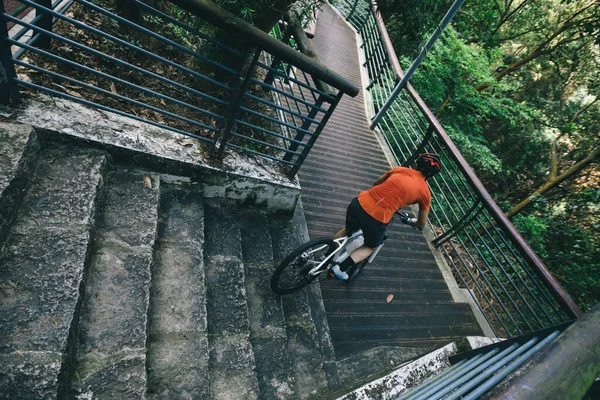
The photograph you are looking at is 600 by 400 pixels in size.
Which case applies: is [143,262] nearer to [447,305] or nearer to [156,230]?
[156,230]

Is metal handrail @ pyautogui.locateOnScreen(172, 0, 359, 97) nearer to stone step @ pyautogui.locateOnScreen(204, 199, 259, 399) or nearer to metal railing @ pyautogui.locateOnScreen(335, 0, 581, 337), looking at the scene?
stone step @ pyautogui.locateOnScreen(204, 199, 259, 399)

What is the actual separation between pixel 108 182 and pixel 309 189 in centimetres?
271

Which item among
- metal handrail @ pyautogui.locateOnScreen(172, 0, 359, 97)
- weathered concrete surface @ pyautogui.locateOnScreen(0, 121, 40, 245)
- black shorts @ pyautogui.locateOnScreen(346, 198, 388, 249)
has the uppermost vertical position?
metal handrail @ pyautogui.locateOnScreen(172, 0, 359, 97)

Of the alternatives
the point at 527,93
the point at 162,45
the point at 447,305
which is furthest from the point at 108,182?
the point at 527,93

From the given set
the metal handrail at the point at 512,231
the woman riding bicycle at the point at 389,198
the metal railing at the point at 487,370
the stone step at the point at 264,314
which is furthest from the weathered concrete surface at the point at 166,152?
the metal handrail at the point at 512,231

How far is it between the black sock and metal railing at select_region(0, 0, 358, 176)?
44.5 inches

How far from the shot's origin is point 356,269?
11.7 feet

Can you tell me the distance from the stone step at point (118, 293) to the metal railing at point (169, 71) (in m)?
0.69

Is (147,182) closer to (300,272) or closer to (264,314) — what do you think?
(264,314)

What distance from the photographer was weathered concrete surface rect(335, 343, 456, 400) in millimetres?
2301

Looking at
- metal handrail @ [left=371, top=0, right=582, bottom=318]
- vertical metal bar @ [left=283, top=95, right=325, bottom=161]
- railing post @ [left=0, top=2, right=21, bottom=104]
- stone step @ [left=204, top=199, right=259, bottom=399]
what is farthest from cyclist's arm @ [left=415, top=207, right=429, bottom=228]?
railing post @ [left=0, top=2, right=21, bottom=104]

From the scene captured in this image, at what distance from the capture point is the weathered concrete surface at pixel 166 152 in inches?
86.2

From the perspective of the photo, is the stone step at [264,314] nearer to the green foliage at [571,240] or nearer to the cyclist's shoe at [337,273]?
the cyclist's shoe at [337,273]

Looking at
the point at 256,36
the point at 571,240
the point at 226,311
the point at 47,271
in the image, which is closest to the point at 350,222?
the point at 226,311
